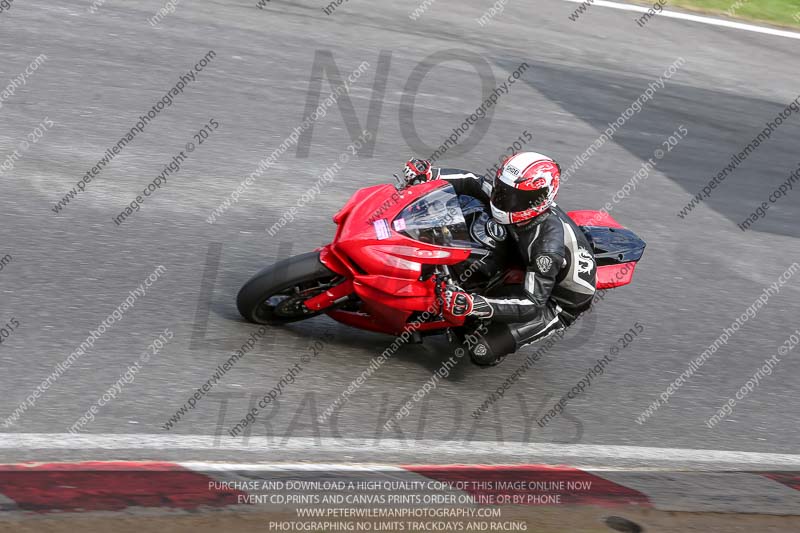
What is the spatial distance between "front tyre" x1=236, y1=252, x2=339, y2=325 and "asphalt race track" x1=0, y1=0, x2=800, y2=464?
129 mm

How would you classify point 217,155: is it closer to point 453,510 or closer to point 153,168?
point 153,168

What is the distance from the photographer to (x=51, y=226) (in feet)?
22.2

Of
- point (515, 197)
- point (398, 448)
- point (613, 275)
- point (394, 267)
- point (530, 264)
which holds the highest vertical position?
point (515, 197)

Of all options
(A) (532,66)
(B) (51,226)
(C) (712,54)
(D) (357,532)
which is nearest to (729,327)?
(D) (357,532)

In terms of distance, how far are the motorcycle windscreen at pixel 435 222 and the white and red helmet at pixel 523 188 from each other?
9.3 inches

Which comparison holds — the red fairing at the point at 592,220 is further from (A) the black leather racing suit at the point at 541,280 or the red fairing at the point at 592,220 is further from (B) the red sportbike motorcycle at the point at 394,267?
(B) the red sportbike motorcycle at the point at 394,267

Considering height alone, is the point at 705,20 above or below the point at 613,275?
below

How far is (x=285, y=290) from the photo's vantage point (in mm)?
5773

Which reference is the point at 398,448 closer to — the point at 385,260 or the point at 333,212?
the point at 385,260

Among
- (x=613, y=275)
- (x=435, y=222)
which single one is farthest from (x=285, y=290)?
(x=613, y=275)

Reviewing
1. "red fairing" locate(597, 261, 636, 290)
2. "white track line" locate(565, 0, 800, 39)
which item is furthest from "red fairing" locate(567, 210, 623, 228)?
"white track line" locate(565, 0, 800, 39)

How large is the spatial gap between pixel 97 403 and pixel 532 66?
8483mm

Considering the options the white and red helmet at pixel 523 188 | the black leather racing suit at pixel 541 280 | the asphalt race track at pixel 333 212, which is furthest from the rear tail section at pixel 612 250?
the white and red helmet at pixel 523 188

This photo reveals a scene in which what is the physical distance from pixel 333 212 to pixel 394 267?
97.6 inches
